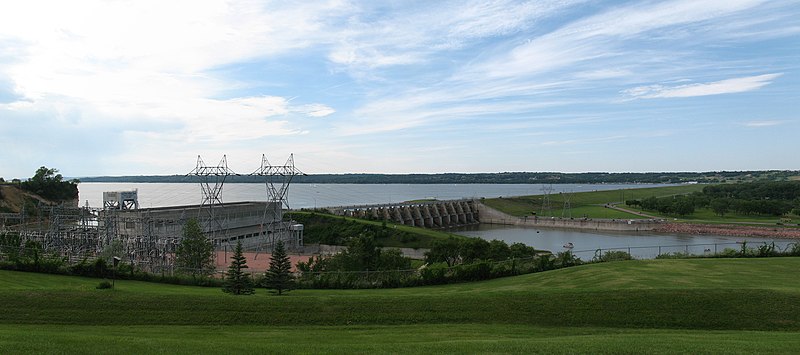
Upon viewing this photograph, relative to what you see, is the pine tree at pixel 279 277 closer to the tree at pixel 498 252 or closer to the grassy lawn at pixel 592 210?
the tree at pixel 498 252

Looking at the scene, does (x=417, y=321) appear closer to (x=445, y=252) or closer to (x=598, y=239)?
(x=445, y=252)

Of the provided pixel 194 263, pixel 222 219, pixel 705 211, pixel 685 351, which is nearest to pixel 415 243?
pixel 222 219

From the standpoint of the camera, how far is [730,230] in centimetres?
7681

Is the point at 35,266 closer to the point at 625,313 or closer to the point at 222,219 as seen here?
the point at 625,313

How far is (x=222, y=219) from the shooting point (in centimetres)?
5578

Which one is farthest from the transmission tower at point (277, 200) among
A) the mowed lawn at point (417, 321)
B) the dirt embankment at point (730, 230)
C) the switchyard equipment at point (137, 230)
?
the dirt embankment at point (730, 230)

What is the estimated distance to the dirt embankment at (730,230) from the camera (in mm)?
70312

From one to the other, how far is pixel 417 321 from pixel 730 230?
257 feet

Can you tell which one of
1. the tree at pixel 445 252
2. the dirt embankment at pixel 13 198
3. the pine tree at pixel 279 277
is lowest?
the tree at pixel 445 252

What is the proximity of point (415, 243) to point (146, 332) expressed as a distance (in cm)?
4706

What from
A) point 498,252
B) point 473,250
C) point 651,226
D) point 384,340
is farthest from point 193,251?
point 651,226

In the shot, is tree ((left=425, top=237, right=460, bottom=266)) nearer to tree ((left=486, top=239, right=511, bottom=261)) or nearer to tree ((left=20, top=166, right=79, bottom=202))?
tree ((left=486, top=239, right=511, bottom=261))

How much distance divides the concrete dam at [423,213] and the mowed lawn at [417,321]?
195 ft

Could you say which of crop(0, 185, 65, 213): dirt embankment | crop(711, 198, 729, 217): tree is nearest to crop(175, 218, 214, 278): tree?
crop(0, 185, 65, 213): dirt embankment
